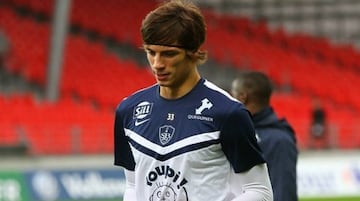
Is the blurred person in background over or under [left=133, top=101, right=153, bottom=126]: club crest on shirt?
under

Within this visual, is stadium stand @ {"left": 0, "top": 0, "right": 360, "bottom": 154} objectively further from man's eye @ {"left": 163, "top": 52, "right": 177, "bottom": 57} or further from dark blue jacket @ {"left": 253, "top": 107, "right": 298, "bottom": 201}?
man's eye @ {"left": 163, "top": 52, "right": 177, "bottom": 57}

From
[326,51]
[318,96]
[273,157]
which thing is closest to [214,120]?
[273,157]

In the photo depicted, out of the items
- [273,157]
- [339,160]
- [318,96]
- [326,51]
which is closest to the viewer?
[273,157]

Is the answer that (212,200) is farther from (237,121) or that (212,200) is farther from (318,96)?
(318,96)

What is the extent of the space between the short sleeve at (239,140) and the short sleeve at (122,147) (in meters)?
0.43

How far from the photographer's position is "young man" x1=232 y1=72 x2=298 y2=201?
525cm

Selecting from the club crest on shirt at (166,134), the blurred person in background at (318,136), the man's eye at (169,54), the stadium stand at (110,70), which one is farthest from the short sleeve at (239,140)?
the blurred person in background at (318,136)

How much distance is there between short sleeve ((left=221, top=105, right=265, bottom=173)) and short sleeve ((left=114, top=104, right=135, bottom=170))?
0.43 meters

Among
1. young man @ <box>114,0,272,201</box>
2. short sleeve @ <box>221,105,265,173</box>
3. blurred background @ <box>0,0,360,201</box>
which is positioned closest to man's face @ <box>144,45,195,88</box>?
young man @ <box>114,0,272,201</box>

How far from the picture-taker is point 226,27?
28172mm

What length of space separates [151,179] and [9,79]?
19032mm

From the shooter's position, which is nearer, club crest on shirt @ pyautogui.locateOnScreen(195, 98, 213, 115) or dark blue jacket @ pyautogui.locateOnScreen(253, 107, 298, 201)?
club crest on shirt @ pyautogui.locateOnScreen(195, 98, 213, 115)

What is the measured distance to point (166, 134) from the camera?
12.3ft

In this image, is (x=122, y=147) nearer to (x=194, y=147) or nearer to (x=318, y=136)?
(x=194, y=147)
